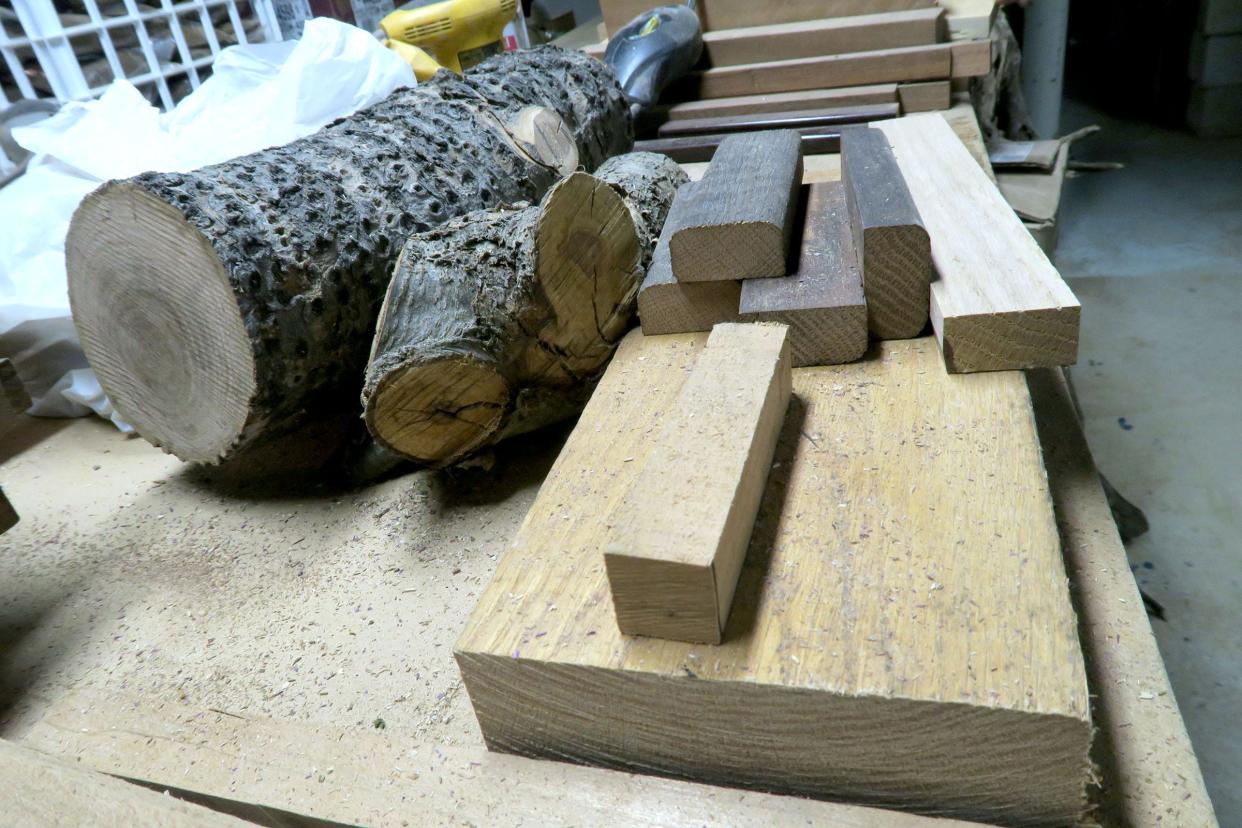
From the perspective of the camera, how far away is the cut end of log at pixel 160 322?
1575mm

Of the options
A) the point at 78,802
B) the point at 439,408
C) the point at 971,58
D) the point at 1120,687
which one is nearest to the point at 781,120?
the point at 971,58

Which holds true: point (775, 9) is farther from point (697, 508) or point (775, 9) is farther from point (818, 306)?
point (697, 508)

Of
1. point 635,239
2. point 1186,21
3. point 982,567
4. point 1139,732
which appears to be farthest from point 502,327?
point 1186,21

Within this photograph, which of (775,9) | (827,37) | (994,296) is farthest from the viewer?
(775,9)

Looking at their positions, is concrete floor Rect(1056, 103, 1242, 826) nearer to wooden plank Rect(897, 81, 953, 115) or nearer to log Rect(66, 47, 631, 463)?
wooden plank Rect(897, 81, 953, 115)

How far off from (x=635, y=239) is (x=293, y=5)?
9.23ft

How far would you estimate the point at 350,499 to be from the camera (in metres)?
1.85

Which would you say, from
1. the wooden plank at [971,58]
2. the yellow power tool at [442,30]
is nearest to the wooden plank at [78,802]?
the yellow power tool at [442,30]

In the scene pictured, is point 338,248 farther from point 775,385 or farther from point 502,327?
point 775,385

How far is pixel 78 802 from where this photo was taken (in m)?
0.99

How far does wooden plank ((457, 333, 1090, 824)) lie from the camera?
0.86 meters

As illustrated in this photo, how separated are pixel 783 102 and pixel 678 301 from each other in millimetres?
1819

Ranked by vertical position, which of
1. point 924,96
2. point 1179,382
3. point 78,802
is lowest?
point 1179,382

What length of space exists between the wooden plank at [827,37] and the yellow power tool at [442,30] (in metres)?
0.98
